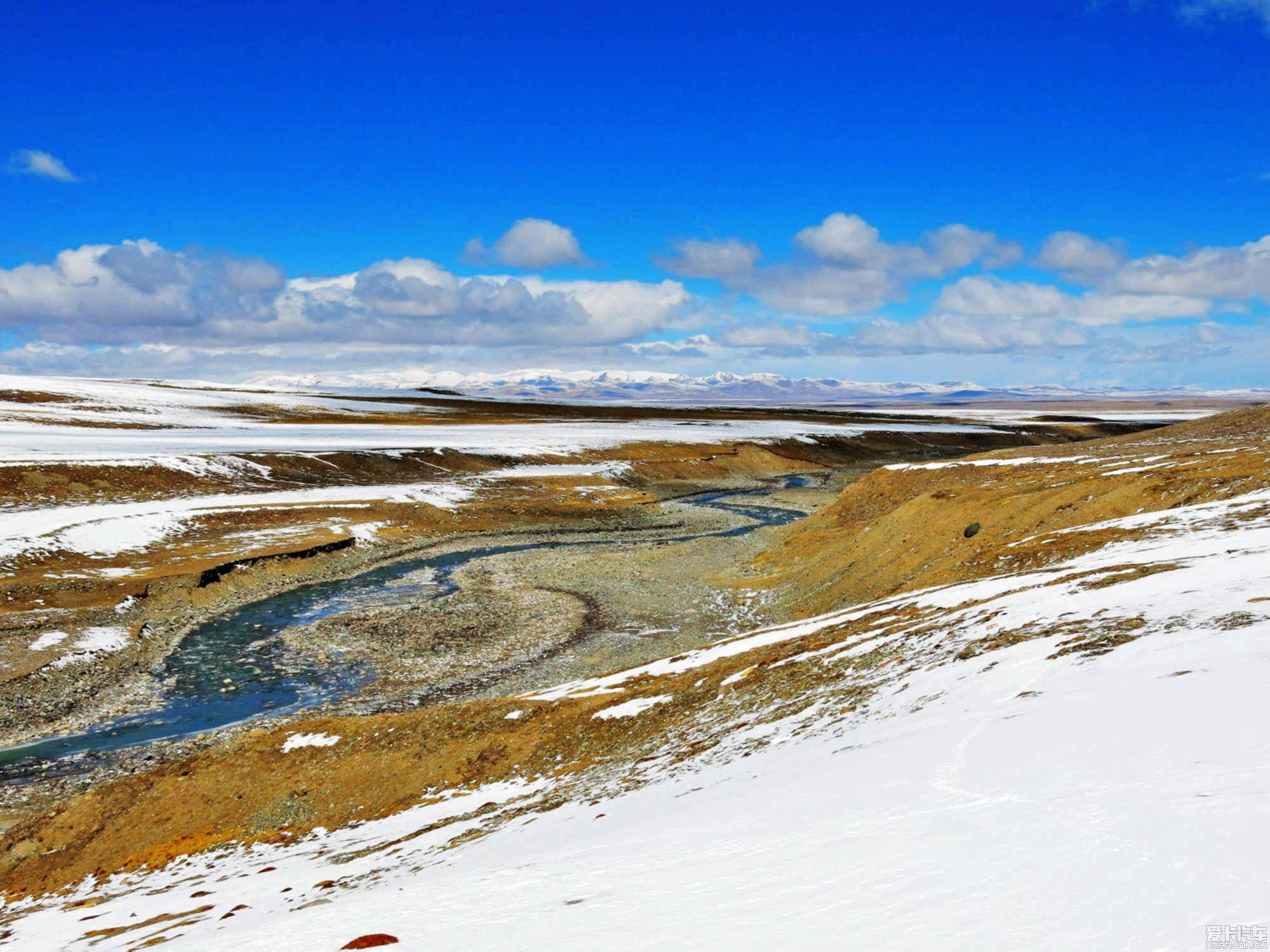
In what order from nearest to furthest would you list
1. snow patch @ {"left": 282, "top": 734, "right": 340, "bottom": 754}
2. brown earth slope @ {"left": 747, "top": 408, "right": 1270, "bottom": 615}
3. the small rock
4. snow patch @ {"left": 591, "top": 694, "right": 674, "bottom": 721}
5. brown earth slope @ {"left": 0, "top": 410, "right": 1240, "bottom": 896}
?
1. the small rock
2. brown earth slope @ {"left": 0, "top": 410, "right": 1240, "bottom": 896}
3. snow patch @ {"left": 591, "top": 694, "right": 674, "bottom": 721}
4. snow patch @ {"left": 282, "top": 734, "right": 340, "bottom": 754}
5. brown earth slope @ {"left": 747, "top": 408, "right": 1270, "bottom": 615}

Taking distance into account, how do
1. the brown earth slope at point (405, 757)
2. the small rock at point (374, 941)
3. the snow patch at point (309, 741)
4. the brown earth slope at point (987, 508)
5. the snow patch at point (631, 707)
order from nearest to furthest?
the small rock at point (374, 941), the brown earth slope at point (405, 757), the snow patch at point (631, 707), the snow patch at point (309, 741), the brown earth slope at point (987, 508)

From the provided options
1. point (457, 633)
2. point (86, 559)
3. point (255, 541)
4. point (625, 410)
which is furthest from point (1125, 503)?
point (625, 410)

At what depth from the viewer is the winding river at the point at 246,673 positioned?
71.9 feet

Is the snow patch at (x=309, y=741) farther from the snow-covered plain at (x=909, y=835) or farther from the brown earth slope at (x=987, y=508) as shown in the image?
the brown earth slope at (x=987, y=508)

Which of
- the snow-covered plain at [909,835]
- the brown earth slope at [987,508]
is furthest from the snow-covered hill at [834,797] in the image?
the brown earth slope at [987,508]

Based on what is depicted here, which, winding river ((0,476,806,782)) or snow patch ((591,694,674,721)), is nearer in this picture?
snow patch ((591,694,674,721))

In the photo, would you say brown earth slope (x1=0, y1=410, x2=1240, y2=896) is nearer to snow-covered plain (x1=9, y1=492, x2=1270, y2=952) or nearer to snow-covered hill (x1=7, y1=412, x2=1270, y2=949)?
snow-covered hill (x1=7, y1=412, x2=1270, y2=949)

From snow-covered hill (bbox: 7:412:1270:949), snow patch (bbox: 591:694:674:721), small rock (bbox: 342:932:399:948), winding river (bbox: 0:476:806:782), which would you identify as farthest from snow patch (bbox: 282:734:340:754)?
small rock (bbox: 342:932:399:948)

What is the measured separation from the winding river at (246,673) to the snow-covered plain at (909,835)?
9149 mm

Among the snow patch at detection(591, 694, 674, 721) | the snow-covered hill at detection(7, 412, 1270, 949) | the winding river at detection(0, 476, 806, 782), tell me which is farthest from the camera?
the winding river at detection(0, 476, 806, 782)

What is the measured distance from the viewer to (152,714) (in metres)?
24.0

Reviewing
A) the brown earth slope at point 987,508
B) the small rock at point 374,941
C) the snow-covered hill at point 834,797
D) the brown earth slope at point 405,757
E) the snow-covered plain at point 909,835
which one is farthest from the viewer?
the brown earth slope at point 987,508

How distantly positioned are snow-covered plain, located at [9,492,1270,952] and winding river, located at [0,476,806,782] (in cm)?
915

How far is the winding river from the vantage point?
21.9m
